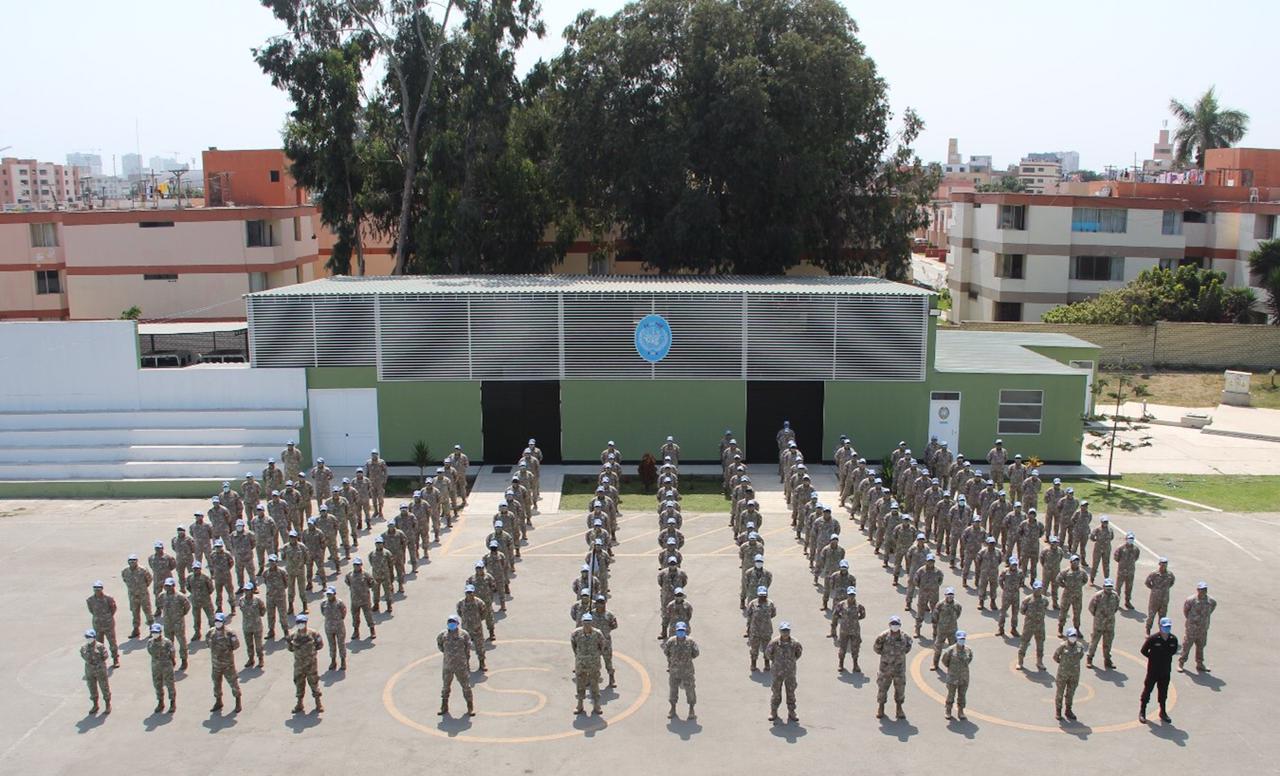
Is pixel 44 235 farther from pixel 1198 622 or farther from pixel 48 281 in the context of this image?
pixel 1198 622

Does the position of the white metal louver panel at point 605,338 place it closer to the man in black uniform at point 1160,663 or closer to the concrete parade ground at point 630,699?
the concrete parade ground at point 630,699

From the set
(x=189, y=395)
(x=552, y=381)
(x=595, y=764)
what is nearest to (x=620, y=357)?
(x=552, y=381)

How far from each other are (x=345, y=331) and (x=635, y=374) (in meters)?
6.90

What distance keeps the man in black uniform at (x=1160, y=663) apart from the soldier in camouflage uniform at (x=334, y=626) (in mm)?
10420

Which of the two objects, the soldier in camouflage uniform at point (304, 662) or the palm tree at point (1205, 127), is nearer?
the soldier in camouflage uniform at point (304, 662)

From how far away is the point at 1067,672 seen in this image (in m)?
14.4

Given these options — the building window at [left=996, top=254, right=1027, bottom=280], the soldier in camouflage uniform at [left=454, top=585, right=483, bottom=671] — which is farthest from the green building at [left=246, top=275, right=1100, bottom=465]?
the building window at [left=996, top=254, right=1027, bottom=280]

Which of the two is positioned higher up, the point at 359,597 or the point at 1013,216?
the point at 1013,216

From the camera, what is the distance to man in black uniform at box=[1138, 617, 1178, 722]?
47.2 ft

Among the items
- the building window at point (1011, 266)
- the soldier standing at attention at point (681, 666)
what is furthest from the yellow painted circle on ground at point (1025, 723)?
the building window at point (1011, 266)

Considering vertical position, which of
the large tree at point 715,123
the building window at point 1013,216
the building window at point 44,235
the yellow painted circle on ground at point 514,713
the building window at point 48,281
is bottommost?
the yellow painted circle on ground at point 514,713

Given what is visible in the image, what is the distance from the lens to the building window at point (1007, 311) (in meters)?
52.5

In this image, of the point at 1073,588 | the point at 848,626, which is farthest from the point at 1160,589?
the point at 848,626

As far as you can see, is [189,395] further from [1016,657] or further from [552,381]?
[1016,657]
